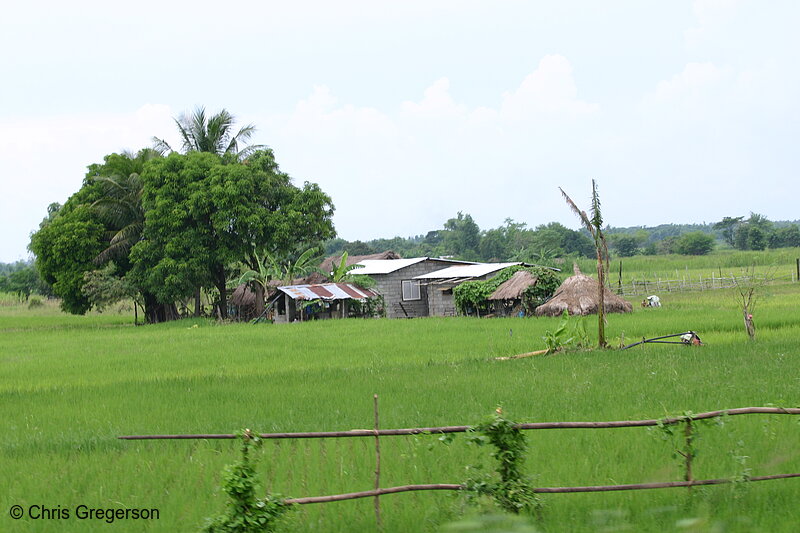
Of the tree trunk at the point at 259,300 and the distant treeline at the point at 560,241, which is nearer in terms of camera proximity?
the tree trunk at the point at 259,300

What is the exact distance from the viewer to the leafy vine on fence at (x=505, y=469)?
4816 millimetres

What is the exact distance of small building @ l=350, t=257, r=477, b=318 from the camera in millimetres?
32469

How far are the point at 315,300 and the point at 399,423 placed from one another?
20.4 m

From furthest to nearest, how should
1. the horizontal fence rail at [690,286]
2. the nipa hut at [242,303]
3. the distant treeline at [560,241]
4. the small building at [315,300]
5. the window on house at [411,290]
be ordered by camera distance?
the distant treeline at [560,241] < the horizontal fence rail at [690,286] < the nipa hut at [242,303] < the window on house at [411,290] < the small building at [315,300]

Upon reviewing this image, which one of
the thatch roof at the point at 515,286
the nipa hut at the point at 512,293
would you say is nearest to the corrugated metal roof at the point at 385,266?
the nipa hut at the point at 512,293

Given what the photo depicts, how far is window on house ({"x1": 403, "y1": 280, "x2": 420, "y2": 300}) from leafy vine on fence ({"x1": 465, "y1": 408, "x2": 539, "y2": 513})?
28220 millimetres

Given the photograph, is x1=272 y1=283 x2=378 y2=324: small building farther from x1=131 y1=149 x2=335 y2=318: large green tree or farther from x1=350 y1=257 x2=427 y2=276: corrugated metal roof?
x1=131 y1=149 x2=335 y2=318: large green tree

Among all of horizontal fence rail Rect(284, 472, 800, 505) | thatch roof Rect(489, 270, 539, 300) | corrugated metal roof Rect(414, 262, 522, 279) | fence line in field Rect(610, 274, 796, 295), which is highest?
corrugated metal roof Rect(414, 262, 522, 279)

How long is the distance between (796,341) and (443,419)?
857cm

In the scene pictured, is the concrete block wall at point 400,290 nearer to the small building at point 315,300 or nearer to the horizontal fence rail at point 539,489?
the small building at point 315,300

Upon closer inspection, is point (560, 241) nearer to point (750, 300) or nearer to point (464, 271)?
point (464, 271)

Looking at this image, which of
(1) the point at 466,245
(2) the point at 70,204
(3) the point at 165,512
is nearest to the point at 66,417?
(3) the point at 165,512

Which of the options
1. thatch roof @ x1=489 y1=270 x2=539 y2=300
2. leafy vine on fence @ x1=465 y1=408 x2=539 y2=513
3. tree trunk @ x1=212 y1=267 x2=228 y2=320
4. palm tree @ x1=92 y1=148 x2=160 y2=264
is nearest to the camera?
leafy vine on fence @ x1=465 y1=408 x2=539 y2=513

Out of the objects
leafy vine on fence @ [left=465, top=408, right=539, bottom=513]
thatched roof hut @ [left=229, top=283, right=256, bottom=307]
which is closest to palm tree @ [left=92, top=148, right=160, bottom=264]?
thatched roof hut @ [left=229, top=283, right=256, bottom=307]
